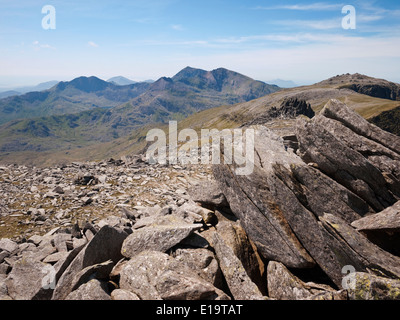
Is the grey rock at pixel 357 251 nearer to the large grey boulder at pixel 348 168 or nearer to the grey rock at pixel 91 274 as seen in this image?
the large grey boulder at pixel 348 168

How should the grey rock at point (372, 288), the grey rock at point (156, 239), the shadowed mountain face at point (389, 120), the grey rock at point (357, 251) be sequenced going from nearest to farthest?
the grey rock at point (372, 288)
the grey rock at point (357, 251)
the grey rock at point (156, 239)
the shadowed mountain face at point (389, 120)

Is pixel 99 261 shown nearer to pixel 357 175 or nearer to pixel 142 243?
pixel 142 243

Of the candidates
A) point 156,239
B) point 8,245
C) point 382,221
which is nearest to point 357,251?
point 382,221

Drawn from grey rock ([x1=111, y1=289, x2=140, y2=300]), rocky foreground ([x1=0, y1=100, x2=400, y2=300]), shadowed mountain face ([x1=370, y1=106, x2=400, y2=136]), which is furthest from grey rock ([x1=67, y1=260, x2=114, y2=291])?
shadowed mountain face ([x1=370, y1=106, x2=400, y2=136])

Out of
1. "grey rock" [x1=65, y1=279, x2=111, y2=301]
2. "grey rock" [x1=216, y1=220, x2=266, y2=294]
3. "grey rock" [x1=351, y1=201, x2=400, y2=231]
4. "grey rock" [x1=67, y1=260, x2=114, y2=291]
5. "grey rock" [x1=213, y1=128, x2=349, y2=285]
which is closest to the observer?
"grey rock" [x1=65, y1=279, x2=111, y2=301]

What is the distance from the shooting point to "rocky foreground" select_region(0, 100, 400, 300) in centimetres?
1075

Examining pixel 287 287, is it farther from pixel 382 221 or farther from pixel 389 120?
A: pixel 389 120

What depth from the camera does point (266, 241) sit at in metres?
13.3

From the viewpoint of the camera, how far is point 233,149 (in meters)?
16.5

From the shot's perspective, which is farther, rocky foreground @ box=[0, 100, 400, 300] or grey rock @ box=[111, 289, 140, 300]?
rocky foreground @ box=[0, 100, 400, 300]

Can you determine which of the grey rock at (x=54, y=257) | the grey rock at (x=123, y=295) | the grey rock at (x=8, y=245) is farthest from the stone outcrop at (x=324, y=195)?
the grey rock at (x=8, y=245)

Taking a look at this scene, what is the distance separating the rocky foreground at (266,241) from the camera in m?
10.8

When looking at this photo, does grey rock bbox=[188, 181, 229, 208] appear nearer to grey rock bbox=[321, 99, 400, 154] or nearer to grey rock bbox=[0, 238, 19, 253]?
grey rock bbox=[321, 99, 400, 154]
